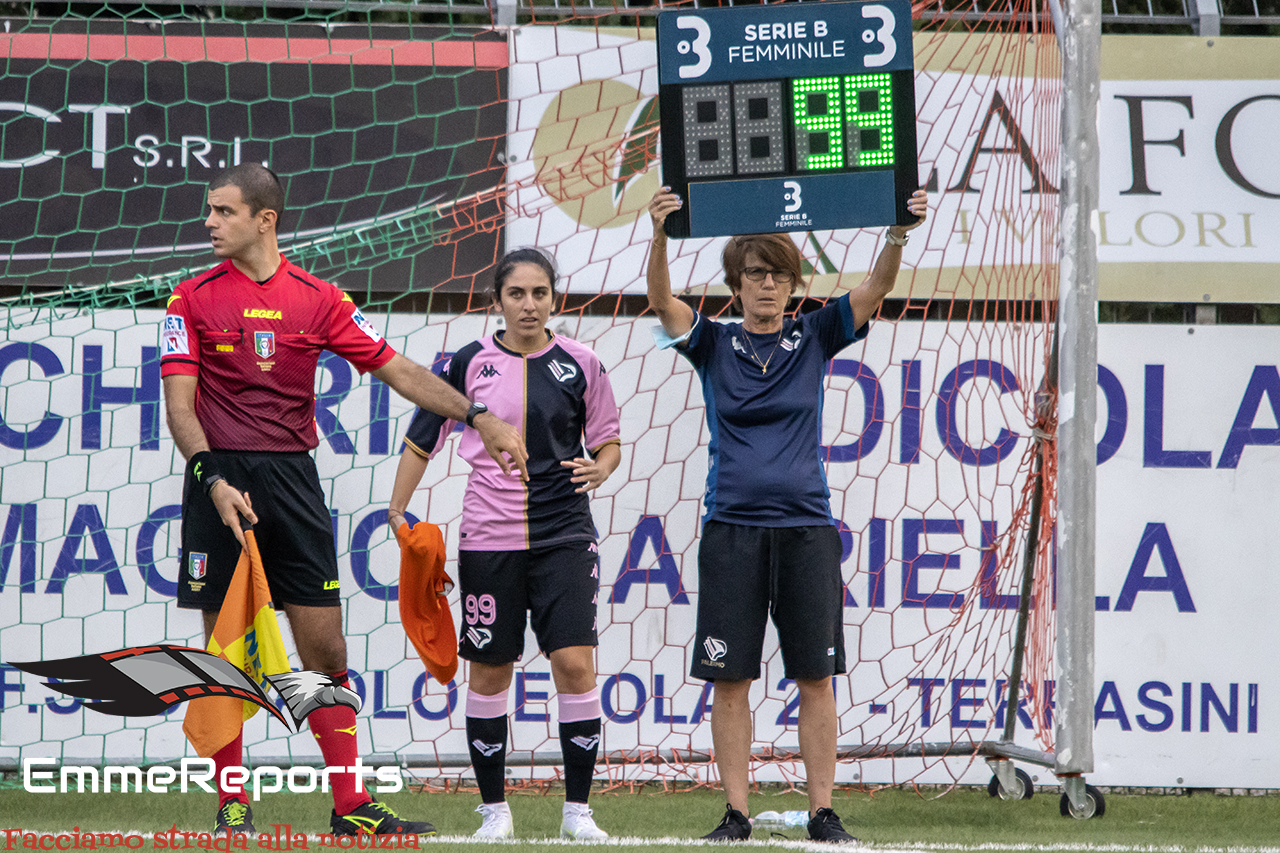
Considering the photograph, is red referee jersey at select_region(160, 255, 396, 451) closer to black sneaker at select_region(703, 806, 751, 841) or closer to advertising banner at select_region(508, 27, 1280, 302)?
black sneaker at select_region(703, 806, 751, 841)

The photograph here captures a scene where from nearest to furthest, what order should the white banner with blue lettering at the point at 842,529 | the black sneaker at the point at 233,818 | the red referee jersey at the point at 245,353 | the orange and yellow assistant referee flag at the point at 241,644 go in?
the orange and yellow assistant referee flag at the point at 241,644 → the black sneaker at the point at 233,818 → the red referee jersey at the point at 245,353 → the white banner with blue lettering at the point at 842,529

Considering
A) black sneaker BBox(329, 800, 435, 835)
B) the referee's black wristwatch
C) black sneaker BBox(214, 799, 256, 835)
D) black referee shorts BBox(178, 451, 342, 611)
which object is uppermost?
the referee's black wristwatch

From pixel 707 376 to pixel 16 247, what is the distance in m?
2.84

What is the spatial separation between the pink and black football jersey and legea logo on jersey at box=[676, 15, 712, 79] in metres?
0.91

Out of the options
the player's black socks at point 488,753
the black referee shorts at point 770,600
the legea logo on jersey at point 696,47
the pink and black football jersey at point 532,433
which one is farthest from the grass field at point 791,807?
the legea logo on jersey at point 696,47

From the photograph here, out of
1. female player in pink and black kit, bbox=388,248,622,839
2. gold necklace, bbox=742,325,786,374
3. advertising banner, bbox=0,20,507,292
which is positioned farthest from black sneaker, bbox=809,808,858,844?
advertising banner, bbox=0,20,507,292

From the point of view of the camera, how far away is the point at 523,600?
373 cm

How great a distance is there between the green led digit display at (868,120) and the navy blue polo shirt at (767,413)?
47 centimetres

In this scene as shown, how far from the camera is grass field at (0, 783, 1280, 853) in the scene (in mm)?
3605

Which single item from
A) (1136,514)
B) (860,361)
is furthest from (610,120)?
(1136,514)

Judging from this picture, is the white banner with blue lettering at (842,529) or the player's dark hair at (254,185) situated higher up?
the player's dark hair at (254,185)

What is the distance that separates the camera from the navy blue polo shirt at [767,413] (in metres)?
3.62

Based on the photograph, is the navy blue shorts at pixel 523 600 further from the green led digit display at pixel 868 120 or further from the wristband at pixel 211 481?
the green led digit display at pixel 868 120

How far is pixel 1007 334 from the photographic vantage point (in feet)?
16.6
